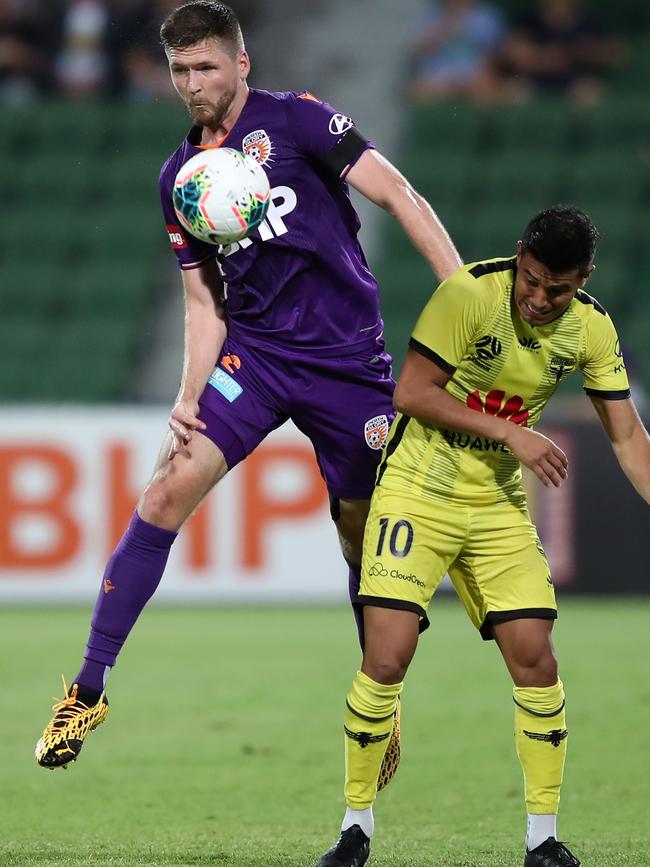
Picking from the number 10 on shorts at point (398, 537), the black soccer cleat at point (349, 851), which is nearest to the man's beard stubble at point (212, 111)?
the number 10 on shorts at point (398, 537)

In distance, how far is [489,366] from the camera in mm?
4434

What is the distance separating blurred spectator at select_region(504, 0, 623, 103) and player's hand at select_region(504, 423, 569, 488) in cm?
1057

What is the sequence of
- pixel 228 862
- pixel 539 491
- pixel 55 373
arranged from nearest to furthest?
pixel 228 862 < pixel 539 491 < pixel 55 373

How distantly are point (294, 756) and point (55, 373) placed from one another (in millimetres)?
7447

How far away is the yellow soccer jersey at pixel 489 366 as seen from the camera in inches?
172

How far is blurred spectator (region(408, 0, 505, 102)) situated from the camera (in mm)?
14539

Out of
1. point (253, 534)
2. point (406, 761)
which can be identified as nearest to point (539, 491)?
point (253, 534)

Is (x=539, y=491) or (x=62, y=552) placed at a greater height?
(x=539, y=491)

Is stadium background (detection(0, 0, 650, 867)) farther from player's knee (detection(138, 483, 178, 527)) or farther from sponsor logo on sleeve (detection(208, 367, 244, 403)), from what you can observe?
sponsor logo on sleeve (detection(208, 367, 244, 403))

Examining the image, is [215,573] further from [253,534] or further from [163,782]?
[163,782]

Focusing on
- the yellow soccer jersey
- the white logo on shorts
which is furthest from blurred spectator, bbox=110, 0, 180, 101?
the yellow soccer jersey

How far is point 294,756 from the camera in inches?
250

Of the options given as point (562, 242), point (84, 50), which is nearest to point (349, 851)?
point (562, 242)

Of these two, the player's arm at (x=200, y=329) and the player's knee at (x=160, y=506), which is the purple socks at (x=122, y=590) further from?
the player's arm at (x=200, y=329)
